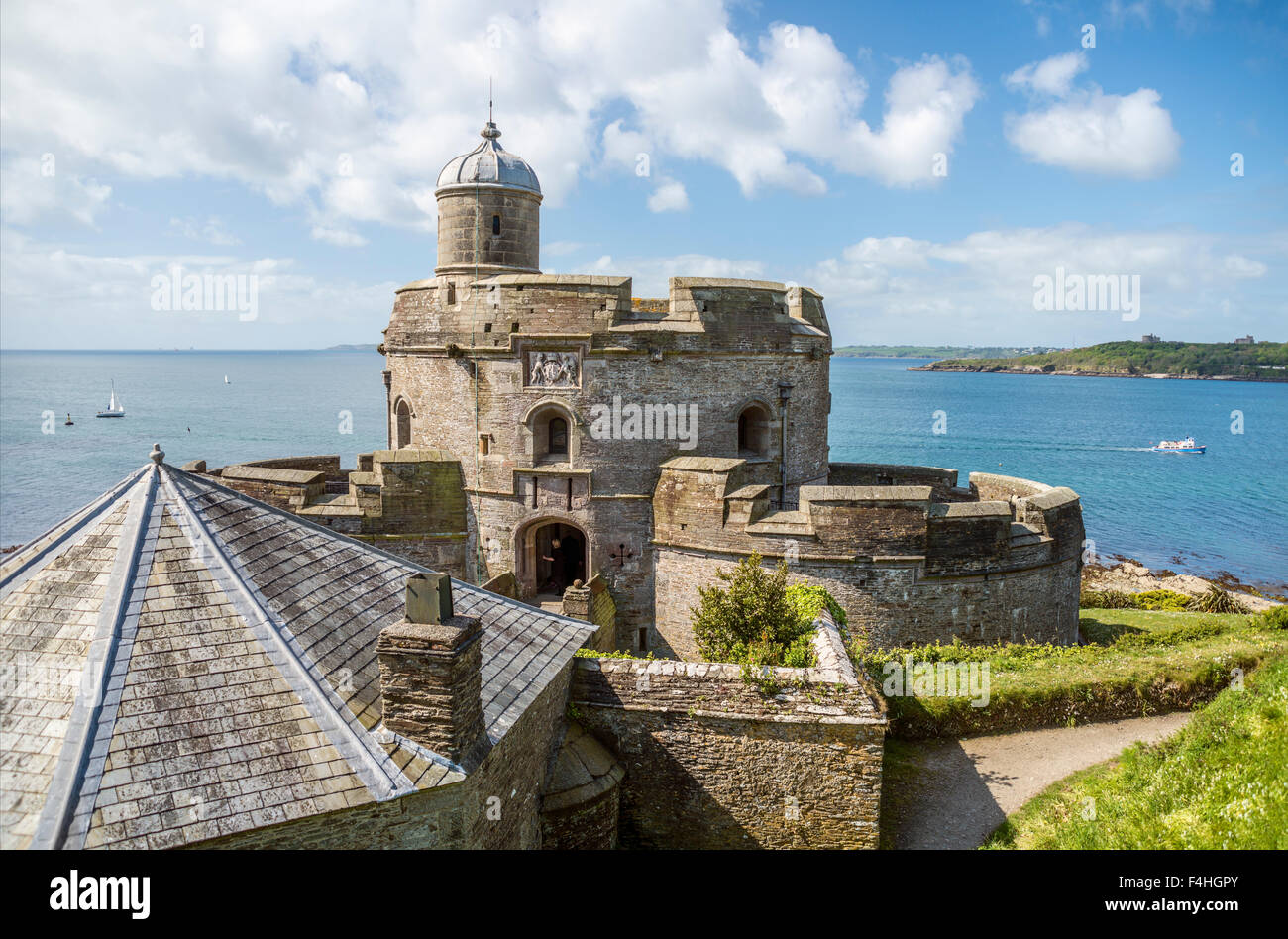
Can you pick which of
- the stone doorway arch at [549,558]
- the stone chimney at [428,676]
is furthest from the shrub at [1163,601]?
the stone chimney at [428,676]

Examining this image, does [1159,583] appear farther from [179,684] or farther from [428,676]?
[179,684]

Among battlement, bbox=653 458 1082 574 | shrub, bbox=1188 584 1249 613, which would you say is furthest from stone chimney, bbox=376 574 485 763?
shrub, bbox=1188 584 1249 613

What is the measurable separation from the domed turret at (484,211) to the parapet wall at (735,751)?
11.8 m

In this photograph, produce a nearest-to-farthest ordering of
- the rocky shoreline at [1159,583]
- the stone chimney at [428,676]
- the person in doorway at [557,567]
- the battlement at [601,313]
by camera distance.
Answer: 1. the stone chimney at [428,676]
2. the battlement at [601,313]
3. the person in doorway at [557,567]
4. the rocky shoreline at [1159,583]

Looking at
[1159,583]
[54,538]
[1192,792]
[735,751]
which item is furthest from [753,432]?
[1159,583]

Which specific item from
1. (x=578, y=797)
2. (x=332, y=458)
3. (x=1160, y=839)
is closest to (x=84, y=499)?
(x=332, y=458)

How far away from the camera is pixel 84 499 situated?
4906 cm

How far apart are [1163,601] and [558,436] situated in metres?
22.2

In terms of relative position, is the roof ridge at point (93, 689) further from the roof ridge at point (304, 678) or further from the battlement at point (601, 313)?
the battlement at point (601, 313)

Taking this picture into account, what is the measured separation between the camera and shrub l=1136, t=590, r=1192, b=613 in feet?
90.5

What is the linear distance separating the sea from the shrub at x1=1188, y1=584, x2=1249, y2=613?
10.5 meters

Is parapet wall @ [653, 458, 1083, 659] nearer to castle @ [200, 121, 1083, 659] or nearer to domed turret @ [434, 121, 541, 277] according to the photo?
castle @ [200, 121, 1083, 659]

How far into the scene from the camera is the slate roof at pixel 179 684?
565cm
